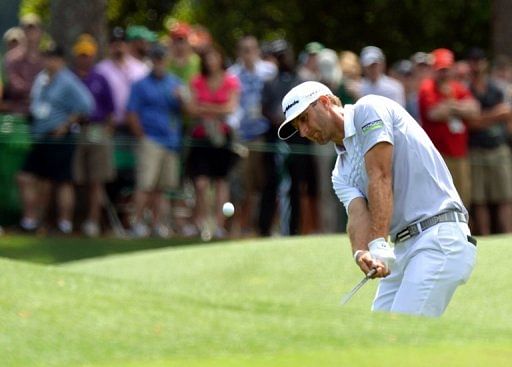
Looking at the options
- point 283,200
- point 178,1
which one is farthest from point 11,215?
point 178,1

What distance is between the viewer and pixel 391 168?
346 inches

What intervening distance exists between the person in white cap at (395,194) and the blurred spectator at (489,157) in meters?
9.11

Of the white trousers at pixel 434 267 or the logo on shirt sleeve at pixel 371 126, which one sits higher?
the logo on shirt sleeve at pixel 371 126

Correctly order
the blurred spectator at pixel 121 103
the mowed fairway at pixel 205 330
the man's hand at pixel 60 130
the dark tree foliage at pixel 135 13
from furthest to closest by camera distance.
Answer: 1. the dark tree foliage at pixel 135 13
2. the blurred spectator at pixel 121 103
3. the man's hand at pixel 60 130
4. the mowed fairway at pixel 205 330

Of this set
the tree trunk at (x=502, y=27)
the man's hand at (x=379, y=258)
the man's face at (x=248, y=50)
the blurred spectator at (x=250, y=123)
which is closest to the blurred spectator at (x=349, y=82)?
the blurred spectator at (x=250, y=123)

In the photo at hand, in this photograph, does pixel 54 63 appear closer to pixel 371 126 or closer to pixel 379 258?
pixel 371 126

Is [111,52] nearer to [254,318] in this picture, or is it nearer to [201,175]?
[201,175]

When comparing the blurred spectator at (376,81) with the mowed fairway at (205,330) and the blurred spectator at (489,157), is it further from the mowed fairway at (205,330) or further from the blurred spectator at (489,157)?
the mowed fairway at (205,330)

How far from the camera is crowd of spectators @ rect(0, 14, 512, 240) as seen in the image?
16.9 meters

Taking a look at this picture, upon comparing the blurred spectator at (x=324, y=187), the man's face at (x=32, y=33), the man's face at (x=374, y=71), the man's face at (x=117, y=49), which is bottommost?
the blurred spectator at (x=324, y=187)

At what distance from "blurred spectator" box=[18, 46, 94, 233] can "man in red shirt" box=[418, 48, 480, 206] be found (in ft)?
11.8

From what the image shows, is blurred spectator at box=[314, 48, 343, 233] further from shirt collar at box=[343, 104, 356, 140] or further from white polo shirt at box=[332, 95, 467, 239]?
shirt collar at box=[343, 104, 356, 140]

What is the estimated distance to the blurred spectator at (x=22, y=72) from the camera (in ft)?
56.3

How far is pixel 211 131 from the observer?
17.3m
